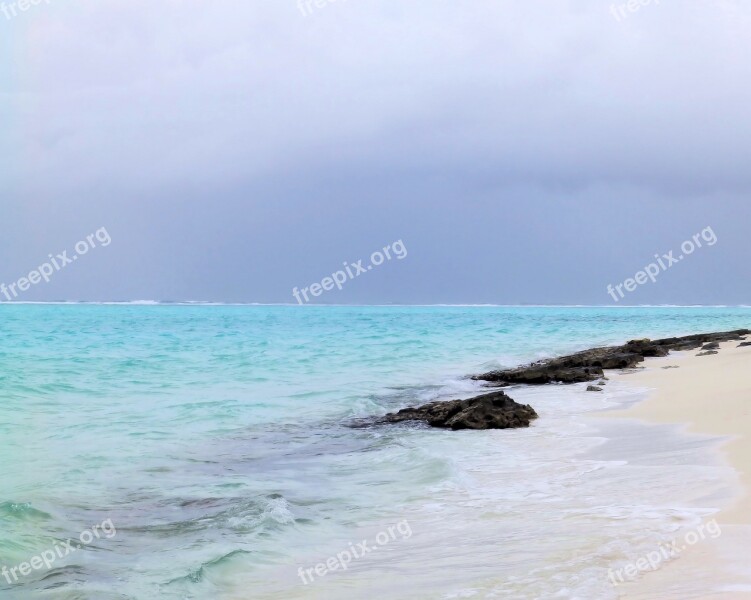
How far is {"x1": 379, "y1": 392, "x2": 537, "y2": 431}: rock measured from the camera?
13219 millimetres

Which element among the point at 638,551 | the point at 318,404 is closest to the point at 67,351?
the point at 318,404

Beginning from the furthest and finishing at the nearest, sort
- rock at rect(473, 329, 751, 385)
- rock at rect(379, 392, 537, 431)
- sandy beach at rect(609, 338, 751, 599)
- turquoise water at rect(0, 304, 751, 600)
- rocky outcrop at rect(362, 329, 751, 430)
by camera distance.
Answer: rock at rect(473, 329, 751, 385) < rocky outcrop at rect(362, 329, 751, 430) < rock at rect(379, 392, 537, 431) < turquoise water at rect(0, 304, 751, 600) < sandy beach at rect(609, 338, 751, 599)

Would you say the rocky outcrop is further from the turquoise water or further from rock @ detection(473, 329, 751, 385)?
the turquoise water

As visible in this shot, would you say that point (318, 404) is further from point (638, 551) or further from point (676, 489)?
point (638, 551)

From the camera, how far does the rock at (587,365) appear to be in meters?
21.4

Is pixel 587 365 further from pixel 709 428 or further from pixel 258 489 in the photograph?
pixel 258 489

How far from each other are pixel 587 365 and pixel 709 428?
14215 mm

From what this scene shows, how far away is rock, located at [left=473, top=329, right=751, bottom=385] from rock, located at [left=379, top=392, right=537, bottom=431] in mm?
7600

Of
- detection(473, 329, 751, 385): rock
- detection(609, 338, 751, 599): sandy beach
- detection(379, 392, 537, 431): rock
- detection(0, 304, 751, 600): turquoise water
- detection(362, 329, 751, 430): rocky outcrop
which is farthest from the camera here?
detection(473, 329, 751, 385): rock

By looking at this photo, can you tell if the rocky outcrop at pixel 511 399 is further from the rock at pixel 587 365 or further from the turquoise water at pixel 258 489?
the turquoise water at pixel 258 489

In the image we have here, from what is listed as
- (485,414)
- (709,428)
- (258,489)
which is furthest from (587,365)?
(258,489)

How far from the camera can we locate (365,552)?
257 inches

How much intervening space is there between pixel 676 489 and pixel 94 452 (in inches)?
370

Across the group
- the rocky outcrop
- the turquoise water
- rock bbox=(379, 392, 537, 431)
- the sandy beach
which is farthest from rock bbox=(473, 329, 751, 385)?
rock bbox=(379, 392, 537, 431)
